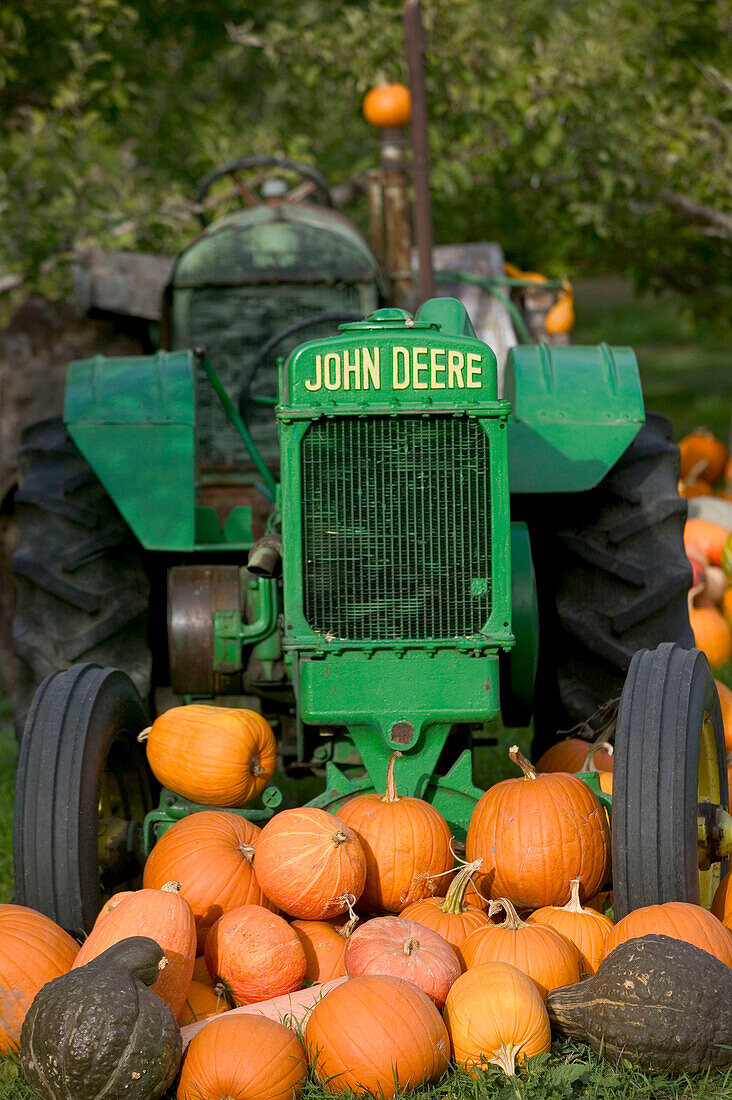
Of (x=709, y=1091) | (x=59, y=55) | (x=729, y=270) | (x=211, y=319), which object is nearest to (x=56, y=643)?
A: (x=211, y=319)

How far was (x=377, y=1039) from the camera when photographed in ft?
10.7

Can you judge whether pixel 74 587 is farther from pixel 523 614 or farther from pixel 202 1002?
pixel 202 1002

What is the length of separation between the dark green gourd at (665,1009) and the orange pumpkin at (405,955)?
1.24ft

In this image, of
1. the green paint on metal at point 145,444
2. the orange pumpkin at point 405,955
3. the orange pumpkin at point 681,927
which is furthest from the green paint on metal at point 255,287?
the orange pumpkin at point 681,927

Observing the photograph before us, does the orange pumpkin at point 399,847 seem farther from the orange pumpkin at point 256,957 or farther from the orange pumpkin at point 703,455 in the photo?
the orange pumpkin at point 703,455

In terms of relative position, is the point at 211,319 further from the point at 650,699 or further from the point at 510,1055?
the point at 510,1055

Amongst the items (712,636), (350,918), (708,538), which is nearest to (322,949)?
(350,918)

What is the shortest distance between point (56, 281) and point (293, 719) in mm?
6603

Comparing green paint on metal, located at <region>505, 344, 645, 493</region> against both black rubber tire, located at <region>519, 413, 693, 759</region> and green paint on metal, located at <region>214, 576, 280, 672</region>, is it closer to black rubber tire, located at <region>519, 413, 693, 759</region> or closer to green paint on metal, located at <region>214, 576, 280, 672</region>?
black rubber tire, located at <region>519, 413, 693, 759</region>

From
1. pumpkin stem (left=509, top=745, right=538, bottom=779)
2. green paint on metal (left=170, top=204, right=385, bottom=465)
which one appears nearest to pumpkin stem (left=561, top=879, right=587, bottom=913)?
pumpkin stem (left=509, top=745, right=538, bottom=779)

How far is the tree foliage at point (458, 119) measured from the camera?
1097cm

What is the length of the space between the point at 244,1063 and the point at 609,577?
7.97 feet

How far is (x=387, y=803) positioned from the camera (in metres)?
4.04

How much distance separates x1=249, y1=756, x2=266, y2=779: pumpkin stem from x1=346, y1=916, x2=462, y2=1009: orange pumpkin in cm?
81
